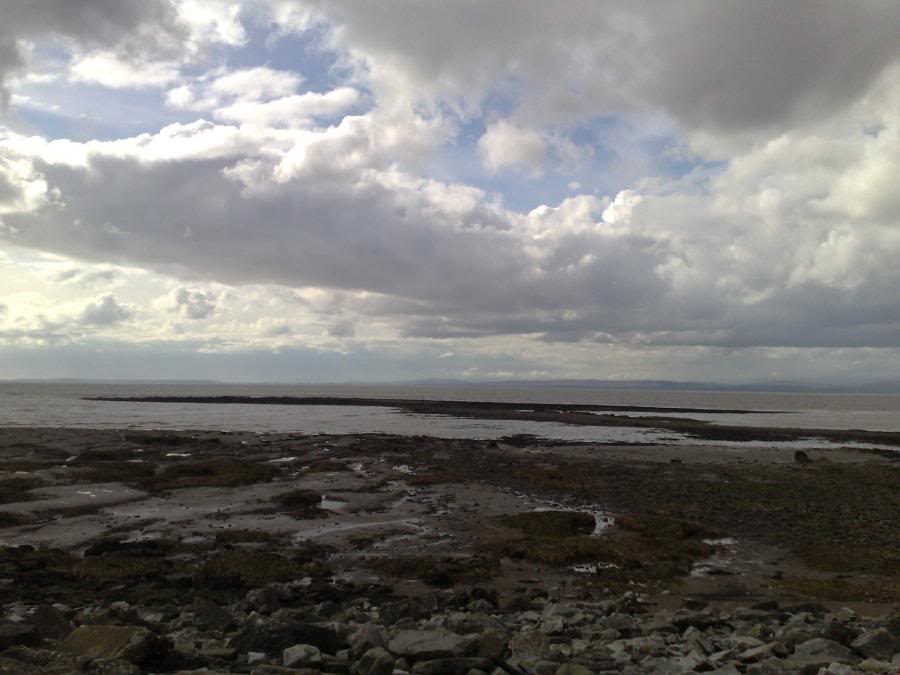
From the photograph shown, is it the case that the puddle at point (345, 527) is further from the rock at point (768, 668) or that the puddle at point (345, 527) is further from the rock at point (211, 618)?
the rock at point (768, 668)

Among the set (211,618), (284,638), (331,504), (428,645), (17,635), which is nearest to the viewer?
(428,645)

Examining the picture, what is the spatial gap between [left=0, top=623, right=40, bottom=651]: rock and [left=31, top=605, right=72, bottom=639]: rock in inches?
10.7

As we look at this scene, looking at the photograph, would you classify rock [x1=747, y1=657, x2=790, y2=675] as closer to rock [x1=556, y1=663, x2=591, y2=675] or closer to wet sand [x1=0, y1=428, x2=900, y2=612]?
rock [x1=556, y1=663, x2=591, y2=675]

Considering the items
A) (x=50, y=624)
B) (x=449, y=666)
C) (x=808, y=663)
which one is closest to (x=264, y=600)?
(x=50, y=624)

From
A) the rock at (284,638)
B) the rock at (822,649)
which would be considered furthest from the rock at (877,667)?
the rock at (284,638)

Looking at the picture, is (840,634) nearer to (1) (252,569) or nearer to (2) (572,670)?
(2) (572,670)

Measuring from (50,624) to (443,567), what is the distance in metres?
10.6

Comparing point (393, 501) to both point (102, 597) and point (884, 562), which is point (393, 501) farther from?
point (884, 562)

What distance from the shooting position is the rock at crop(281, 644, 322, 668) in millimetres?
9406

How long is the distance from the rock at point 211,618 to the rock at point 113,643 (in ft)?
8.12

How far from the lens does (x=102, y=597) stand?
586 inches

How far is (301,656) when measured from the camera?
948 cm

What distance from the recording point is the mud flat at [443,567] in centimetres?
1002

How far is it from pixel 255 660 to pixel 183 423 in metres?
86.7
